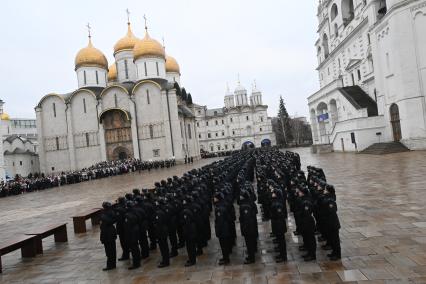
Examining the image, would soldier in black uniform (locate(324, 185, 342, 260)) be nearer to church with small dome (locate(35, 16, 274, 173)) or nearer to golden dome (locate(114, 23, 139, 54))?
church with small dome (locate(35, 16, 274, 173))

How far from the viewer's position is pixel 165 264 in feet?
21.0

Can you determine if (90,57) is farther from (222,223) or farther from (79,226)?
(222,223)

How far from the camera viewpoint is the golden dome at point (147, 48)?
141ft

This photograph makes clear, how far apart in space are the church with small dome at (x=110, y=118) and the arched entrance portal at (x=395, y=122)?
2182 cm

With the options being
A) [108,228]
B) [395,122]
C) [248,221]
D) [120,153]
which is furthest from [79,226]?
[120,153]

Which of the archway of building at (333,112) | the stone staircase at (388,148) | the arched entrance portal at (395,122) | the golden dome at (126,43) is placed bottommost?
the stone staircase at (388,148)

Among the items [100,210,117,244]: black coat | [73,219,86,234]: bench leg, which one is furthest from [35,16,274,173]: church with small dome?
[100,210,117,244]: black coat

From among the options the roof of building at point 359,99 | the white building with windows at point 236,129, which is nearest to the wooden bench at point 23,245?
the roof of building at point 359,99

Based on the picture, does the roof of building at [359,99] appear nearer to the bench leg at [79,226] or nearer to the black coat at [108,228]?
the bench leg at [79,226]

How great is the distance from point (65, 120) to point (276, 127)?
5367 centimetres

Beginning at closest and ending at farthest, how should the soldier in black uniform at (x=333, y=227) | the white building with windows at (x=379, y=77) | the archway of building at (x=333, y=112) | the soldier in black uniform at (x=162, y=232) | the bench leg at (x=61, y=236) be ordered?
the soldier in black uniform at (x=333, y=227) < the soldier in black uniform at (x=162, y=232) < the bench leg at (x=61, y=236) < the white building with windows at (x=379, y=77) < the archway of building at (x=333, y=112)

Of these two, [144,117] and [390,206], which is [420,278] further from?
[144,117]

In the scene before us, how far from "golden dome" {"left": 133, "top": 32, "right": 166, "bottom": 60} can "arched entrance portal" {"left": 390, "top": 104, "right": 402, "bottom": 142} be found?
2784cm

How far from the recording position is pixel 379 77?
86.1 feet
